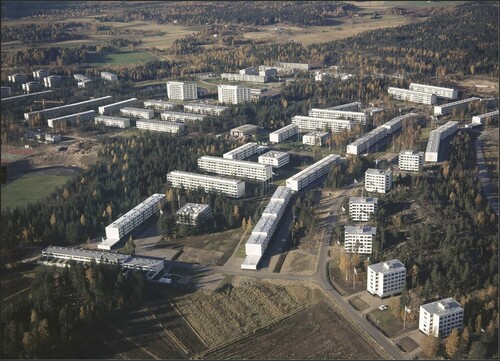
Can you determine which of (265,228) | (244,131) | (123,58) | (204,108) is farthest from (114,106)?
(265,228)

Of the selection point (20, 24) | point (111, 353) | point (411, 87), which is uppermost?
point (20, 24)

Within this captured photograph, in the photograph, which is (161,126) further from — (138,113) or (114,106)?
(114,106)

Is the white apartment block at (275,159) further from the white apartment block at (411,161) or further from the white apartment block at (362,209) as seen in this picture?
the white apartment block at (362,209)

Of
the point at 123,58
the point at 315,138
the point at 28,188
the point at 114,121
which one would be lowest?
the point at 28,188

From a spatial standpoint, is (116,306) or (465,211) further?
(465,211)

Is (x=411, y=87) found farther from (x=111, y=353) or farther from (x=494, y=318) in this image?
(x=111, y=353)

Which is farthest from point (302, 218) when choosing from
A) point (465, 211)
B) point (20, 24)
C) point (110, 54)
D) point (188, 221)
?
point (20, 24)
